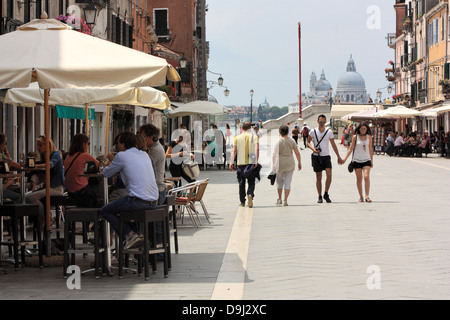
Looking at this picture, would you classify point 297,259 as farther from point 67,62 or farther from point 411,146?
point 411,146

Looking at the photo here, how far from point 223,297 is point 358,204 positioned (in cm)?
987

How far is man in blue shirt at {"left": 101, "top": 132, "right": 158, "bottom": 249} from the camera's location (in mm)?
9594

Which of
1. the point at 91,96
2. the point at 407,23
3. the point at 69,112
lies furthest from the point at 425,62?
the point at 91,96

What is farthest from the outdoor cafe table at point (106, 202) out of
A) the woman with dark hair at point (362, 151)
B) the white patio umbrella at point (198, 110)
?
the white patio umbrella at point (198, 110)

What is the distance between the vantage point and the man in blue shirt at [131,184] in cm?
959

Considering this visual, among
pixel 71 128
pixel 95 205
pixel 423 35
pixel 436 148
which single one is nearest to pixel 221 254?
pixel 95 205

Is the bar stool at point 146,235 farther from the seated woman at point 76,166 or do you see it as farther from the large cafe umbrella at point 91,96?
the large cafe umbrella at point 91,96

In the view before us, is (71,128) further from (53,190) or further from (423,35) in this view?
(423,35)

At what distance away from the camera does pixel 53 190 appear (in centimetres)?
1242

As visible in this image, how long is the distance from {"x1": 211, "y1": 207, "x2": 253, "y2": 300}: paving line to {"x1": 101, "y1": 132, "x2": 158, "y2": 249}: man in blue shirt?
102 centimetres

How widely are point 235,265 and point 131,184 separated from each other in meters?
1.44

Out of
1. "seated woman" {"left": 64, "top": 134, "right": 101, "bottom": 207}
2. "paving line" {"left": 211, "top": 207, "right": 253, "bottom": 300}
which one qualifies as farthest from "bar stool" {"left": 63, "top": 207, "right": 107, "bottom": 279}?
"seated woman" {"left": 64, "top": 134, "right": 101, "bottom": 207}

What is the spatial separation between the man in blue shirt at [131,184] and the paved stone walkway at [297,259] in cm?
50

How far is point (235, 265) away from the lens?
10023 millimetres
